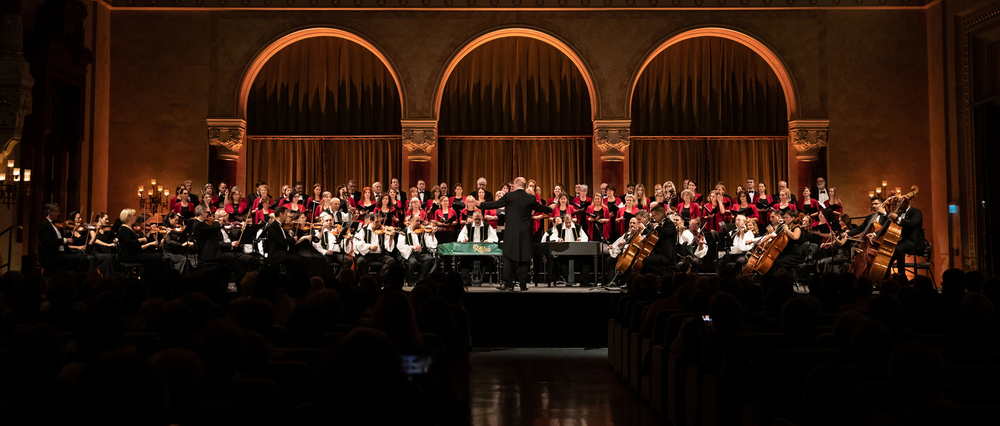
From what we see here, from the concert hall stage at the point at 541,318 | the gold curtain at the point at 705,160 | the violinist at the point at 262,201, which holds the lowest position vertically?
the concert hall stage at the point at 541,318

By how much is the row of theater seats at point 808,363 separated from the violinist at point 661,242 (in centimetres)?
386

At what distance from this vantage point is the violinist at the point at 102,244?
1042cm

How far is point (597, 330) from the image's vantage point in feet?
27.3

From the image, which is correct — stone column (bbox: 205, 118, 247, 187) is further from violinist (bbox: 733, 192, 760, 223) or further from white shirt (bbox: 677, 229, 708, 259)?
violinist (bbox: 733, 192, 760, 223)

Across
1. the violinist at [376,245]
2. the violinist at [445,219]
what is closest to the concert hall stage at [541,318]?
the violinist at [376,245]

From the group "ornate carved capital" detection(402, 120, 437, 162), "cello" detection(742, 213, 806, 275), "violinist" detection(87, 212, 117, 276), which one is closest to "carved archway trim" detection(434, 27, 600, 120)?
"ornate carved capital" detection(402, 120, 437, 162)

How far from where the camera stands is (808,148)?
1418 cm

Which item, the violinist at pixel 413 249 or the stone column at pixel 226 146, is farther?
the stone column at pixel 226 146

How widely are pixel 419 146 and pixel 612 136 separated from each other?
141 inches

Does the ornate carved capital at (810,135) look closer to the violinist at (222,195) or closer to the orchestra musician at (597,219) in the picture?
the orchestra musician at (597,219)

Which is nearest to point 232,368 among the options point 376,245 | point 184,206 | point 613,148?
point 376,245

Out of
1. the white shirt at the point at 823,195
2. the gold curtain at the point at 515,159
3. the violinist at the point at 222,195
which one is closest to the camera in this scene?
the violinist at the point at 222,195

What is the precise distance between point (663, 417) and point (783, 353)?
73.4 inches

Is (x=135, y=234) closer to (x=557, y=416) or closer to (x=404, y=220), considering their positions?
(x=404, y=220)
